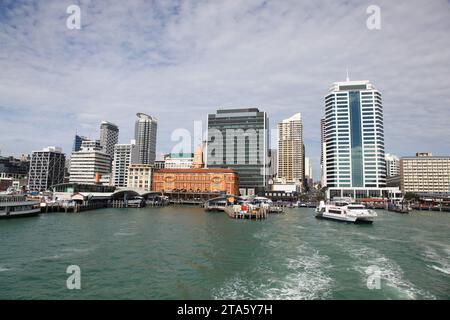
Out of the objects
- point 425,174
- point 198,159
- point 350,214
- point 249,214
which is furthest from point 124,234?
point 425,174

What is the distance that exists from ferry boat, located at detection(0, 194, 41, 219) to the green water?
2109cm

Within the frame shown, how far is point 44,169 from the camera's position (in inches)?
7372

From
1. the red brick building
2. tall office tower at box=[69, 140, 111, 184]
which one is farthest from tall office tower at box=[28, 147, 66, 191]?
the red brick building

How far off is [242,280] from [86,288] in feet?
39.7

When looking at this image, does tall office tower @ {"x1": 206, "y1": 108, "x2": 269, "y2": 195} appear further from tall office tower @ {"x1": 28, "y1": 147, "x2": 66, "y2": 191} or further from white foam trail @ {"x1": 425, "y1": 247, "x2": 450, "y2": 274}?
white foam trail @ {"x1": 425, "y1": 247, "x2": 450, "y2": 274}

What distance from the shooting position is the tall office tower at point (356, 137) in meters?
146

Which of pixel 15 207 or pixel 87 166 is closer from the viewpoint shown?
pixel 15 207

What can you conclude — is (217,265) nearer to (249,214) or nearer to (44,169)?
(249,214)

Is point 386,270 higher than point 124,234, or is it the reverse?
point 386,270

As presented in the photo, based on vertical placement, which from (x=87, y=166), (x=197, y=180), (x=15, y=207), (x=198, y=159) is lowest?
(x=15, y=207)

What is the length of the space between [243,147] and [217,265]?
443ft

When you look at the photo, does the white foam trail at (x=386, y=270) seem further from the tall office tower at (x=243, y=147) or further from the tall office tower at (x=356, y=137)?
the tall office tower at (x=356, y=137)

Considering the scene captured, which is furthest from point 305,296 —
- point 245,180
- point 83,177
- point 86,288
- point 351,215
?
point 83,177
